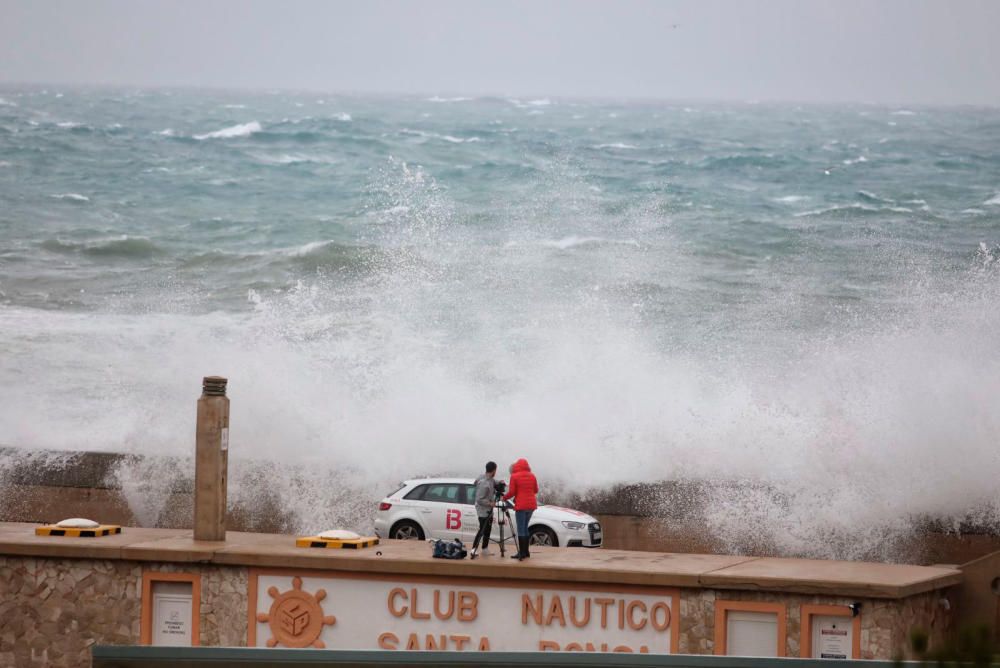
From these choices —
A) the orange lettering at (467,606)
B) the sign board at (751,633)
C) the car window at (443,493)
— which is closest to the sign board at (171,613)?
the orange lettering at (467,606)

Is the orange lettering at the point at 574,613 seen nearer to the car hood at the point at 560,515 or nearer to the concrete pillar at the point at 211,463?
the car hood at the point at 560,515

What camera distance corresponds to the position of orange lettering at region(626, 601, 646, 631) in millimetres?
16391

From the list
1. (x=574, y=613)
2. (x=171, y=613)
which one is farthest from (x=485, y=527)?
(x=171, y=613)

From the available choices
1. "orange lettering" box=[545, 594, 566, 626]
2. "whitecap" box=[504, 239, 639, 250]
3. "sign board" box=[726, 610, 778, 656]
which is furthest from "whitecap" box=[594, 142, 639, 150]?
"sign board" box=[726, 610, 778, 656]

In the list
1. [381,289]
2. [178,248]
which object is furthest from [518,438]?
[178,248]

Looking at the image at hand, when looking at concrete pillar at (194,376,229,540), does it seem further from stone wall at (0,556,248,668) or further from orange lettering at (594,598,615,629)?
orange lettering at (594,598,615,629)

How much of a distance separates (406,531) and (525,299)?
872 inches

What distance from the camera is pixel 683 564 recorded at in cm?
1708

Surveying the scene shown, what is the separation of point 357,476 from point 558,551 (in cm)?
642

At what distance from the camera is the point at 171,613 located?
1750 centimetres

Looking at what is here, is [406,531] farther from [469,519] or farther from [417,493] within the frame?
[469,519]

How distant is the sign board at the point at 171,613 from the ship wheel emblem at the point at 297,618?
1.03 m

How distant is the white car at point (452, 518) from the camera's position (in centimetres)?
2012

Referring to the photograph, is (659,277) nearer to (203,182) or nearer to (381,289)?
(381,289)
